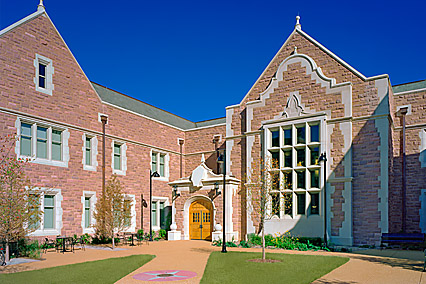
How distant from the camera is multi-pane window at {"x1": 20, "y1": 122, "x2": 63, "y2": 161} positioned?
1750 centimetres

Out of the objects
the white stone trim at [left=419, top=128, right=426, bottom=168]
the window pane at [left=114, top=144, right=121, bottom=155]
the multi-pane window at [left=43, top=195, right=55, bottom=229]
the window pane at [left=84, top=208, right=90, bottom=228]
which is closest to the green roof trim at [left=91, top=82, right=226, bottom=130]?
the window pane at [left=114, top=144, right=121, bottom=155]

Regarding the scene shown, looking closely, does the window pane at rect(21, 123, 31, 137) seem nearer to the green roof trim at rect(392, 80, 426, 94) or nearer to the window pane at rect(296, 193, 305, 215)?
the window pane at rect(296, 193, 305, 215)

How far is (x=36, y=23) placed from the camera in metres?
18.5

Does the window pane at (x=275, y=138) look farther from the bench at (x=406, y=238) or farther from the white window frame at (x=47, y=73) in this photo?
the white window frame at (x=47, y=73)

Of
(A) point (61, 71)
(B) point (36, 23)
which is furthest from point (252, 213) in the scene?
(B) point (36, 23)

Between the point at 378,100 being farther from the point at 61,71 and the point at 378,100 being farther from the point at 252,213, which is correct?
the point at 61,71

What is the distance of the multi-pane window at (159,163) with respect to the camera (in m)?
25.3

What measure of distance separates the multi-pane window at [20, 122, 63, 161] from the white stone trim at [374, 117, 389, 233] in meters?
15.5

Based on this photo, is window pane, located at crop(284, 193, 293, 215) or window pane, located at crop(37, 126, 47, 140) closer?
window pane, located at crop(37, 126, 47, 140)

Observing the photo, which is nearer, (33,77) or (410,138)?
(33,77)

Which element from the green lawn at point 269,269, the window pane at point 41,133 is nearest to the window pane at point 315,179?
the green lawn at point 269,269

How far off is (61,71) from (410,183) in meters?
18.7

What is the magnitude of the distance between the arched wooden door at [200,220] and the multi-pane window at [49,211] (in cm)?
807

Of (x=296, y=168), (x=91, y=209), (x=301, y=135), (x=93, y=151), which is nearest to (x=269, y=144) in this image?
(x=301, y=135)
